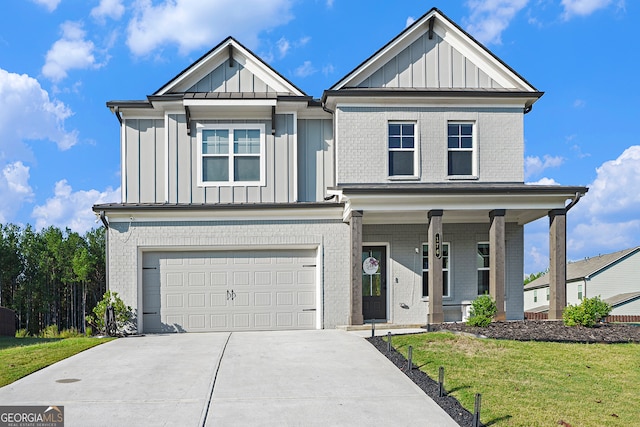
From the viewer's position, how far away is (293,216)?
17219 millimetres

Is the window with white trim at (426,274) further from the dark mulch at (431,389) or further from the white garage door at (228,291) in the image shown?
the dark mulch at (431,389)

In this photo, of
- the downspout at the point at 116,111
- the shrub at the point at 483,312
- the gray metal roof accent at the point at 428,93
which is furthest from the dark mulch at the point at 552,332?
the downspout at the point at 116,111

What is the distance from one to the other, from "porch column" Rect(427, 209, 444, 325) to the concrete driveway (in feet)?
10.2

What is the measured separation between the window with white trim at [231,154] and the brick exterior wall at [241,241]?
4.63 ft

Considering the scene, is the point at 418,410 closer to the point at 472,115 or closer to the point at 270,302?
the point at 270,302

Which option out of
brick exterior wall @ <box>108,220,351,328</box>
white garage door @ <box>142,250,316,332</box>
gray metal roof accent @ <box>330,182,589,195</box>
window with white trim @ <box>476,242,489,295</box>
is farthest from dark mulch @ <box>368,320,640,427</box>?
white garage door @ <box>142,250,316,332</box>

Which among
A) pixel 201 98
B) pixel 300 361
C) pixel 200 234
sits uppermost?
pixel 201 98

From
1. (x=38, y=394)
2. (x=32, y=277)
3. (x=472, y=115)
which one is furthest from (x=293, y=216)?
(x=32, y=277)

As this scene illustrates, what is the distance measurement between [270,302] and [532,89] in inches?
370

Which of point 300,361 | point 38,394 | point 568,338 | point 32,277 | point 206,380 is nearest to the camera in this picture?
point 38,394

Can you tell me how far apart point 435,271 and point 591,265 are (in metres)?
28.1

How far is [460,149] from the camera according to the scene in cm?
1786

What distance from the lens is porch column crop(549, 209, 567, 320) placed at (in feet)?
53.6

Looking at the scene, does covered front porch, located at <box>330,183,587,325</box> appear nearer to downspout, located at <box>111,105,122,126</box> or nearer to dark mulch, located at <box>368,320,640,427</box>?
dark mulch, located at <box>368,320,640,427</box>
